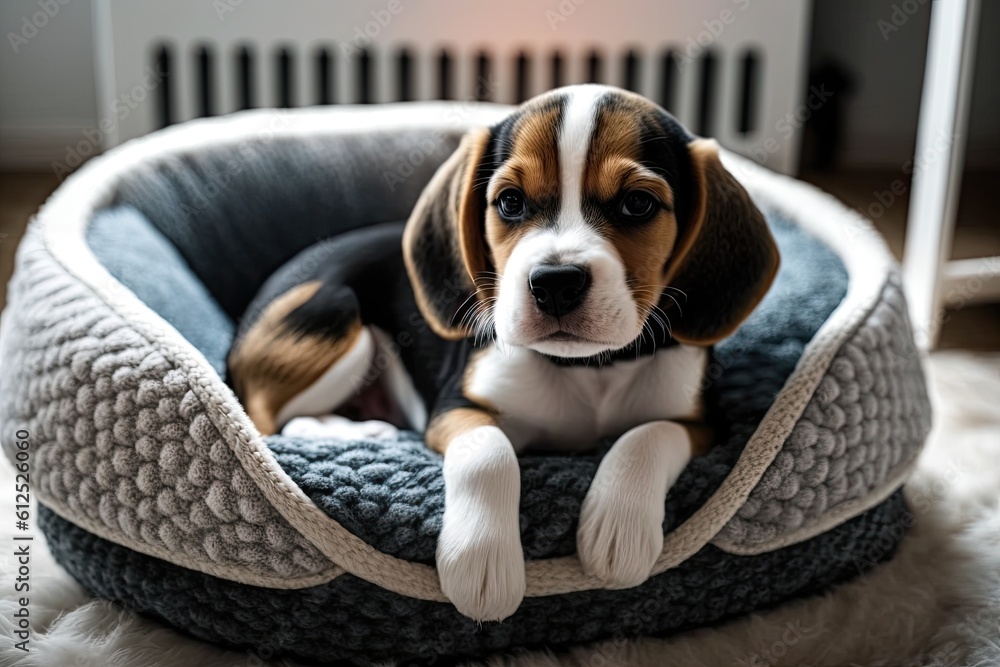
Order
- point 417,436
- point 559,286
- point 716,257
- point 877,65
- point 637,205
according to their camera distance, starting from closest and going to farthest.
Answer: point 559,286
point 637,205
point 716,257
point 417,436
point 877,65

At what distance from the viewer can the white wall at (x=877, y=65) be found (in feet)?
18.3

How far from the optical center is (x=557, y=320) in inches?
A: 66.6

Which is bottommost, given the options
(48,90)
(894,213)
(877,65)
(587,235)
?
(894,213)

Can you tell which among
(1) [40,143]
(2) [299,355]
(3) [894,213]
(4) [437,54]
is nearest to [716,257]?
(2) [299,355]

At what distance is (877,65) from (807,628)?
448 centimetres

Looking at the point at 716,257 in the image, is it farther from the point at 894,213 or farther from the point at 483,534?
the point at 894,213

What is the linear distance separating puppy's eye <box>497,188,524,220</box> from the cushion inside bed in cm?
43

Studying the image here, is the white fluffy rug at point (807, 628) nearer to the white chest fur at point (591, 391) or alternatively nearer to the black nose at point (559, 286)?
the white chest fur at point (591, 391)

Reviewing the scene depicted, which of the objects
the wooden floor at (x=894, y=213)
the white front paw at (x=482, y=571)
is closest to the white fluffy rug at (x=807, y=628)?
the white front paw at (x=482, y=571)

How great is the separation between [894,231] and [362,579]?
12.1 feet

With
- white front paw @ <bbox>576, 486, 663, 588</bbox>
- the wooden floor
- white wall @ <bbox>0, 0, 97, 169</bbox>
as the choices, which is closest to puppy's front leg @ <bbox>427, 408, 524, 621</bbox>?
white front paw @ <bbox>576, 486, 663, 588</bbox>

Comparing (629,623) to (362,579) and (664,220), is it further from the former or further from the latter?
(664,220)

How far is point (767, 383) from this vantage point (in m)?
2.15

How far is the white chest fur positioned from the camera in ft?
6.64
